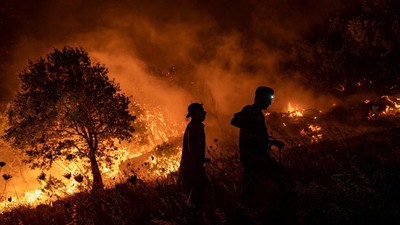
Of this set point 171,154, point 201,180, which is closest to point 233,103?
point 171,154

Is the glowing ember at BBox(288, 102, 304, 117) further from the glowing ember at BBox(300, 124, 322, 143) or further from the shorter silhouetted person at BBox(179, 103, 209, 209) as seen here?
the shorter silhouetted person at BBox(179, 103, 209, 209)

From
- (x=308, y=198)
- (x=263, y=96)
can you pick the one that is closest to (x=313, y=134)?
(x=308, y=198)

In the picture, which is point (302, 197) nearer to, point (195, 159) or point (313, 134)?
point (195, 159)

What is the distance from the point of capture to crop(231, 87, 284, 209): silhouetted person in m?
4.28

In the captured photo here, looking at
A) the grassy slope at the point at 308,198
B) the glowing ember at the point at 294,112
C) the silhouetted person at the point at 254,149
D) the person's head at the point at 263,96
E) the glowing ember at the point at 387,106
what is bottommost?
the grassy slope at the point at 308,198

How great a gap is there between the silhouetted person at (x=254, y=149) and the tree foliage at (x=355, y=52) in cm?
2011

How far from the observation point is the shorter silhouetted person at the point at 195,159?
234 inches

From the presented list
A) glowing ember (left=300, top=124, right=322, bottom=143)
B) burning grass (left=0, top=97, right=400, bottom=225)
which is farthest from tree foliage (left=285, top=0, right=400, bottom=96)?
burning grass (left=0, top=97, right=400, bottom=225)

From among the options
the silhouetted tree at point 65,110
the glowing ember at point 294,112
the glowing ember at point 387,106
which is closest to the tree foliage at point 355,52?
the glowing ember at point 387,106

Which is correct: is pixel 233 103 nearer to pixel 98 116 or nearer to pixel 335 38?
pixel 335 38

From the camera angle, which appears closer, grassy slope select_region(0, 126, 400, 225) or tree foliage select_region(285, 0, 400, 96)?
grassy slope select_region(0, 126, 400, 225)

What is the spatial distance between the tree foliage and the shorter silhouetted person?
1959 centimetres

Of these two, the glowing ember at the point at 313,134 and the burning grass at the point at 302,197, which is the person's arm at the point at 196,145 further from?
the glowing ember at the point at 313,134

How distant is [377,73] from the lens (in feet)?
73.4
